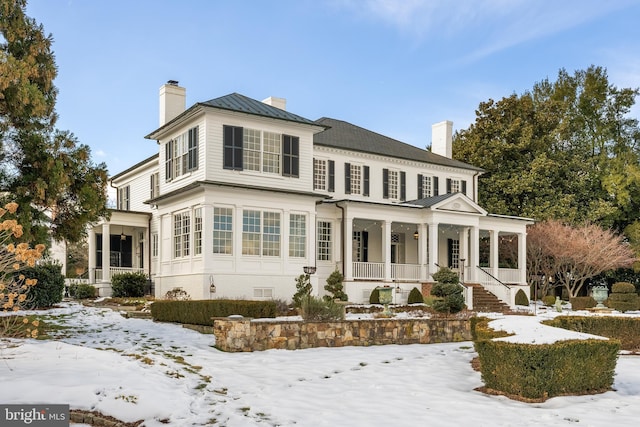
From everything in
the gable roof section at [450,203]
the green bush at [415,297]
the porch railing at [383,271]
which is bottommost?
the green bush at [415,297]

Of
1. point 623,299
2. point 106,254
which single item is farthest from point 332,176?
point 623,299

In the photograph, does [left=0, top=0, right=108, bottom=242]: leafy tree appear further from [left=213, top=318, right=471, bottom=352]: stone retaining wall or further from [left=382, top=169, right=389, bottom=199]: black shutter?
[left=382, top=169, right=389, bottom=199]: black shutter

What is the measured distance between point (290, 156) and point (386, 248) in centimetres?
680

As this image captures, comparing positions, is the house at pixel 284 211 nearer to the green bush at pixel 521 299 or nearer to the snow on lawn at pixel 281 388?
the green bush at pixel 521 299

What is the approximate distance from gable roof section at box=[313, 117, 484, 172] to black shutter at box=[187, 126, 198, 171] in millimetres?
7066

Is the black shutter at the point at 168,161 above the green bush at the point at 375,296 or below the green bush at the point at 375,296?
above

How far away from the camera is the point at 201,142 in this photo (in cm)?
2442

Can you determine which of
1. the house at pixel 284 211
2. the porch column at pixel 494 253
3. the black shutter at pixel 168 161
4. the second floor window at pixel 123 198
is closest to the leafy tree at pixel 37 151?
the house at pixel 284 211

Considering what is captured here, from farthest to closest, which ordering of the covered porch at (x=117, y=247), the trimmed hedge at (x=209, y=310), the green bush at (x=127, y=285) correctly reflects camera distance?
1. the covered porch at (x=117, y=247)
2. the green bush at (x=127, y=285)
3. the trimmed hedge at (x=209, y=310)

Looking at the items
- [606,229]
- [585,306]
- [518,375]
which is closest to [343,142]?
[585,306]

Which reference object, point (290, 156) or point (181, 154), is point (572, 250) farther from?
point (181, 154)

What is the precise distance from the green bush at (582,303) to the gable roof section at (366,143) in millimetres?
8686

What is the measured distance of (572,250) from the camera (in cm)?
3584

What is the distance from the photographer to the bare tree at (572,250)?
36.2m
